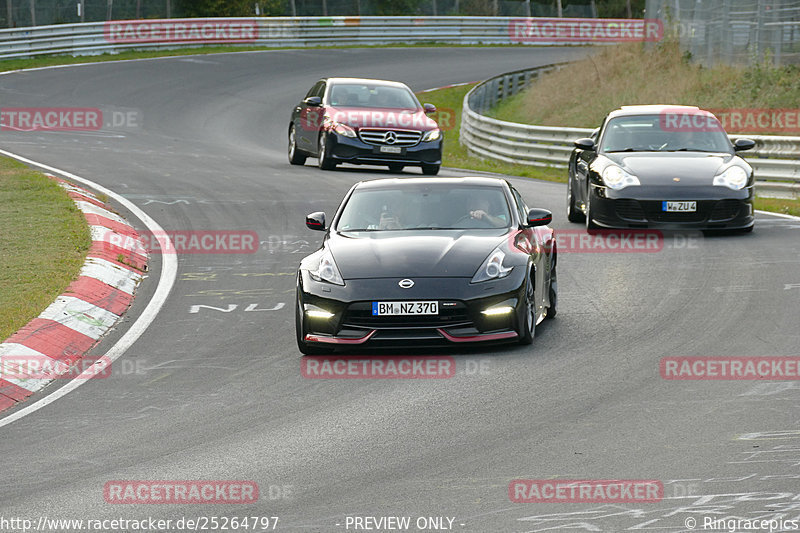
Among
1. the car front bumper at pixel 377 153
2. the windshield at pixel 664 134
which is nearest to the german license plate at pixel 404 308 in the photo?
the windshield at pixel 664 134

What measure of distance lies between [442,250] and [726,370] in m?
2.37

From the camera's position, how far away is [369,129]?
953 inches

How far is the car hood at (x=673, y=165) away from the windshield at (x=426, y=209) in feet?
16.5

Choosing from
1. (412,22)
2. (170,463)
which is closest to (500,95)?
(412,22)

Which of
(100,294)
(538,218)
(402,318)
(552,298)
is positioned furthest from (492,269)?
(100,294)

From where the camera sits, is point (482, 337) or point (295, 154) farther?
point (295, 154)

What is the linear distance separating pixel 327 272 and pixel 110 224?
281 inches

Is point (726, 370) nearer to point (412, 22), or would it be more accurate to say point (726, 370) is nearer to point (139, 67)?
point (139, 67)

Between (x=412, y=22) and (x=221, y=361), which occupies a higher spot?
(x=221, y=361)

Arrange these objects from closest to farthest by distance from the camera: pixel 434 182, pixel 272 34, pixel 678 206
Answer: pixel 434 182 < pixel 678 206 < pixel 272 34

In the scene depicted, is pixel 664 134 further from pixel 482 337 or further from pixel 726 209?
pixel 482 337

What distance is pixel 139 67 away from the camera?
44438mm

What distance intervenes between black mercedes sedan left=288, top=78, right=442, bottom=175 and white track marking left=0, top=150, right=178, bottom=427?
4.59 m

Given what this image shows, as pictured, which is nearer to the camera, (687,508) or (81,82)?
(687,508)
